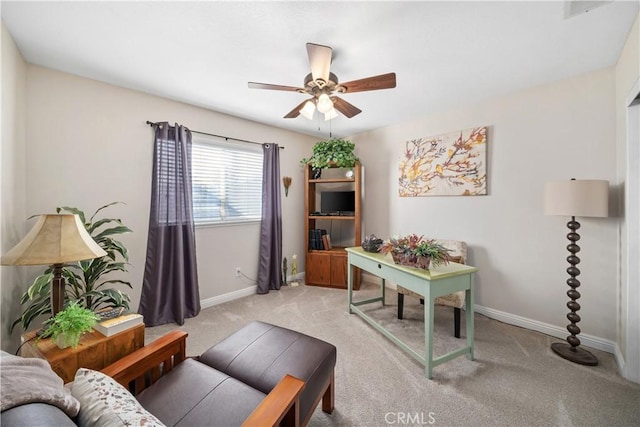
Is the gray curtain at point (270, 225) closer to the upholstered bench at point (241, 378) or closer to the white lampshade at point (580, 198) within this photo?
the upholstered bench at point (241, 378)

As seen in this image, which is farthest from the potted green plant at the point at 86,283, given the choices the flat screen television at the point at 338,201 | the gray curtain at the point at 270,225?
the flat screen television at the point at 338,201

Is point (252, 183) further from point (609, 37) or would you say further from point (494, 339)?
point (609, 37)

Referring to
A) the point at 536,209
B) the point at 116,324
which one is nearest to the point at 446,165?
the point at 536,209

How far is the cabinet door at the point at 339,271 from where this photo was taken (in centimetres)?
362

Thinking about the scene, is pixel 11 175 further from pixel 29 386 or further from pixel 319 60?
pixel 319 60

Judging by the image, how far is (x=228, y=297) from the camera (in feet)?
10.6

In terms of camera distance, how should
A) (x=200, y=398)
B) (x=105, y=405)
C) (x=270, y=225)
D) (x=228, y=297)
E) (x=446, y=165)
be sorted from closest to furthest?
1. (x=105, y=405)
2. (x=200, y=398)
3. (x=446, y=165)
4. (x=228, y=297)
5. (x=270, y=225)

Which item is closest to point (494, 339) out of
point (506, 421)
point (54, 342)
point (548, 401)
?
point (548, 401)

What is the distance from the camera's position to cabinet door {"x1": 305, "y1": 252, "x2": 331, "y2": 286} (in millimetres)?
3713

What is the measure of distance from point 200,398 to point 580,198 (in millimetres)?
2869

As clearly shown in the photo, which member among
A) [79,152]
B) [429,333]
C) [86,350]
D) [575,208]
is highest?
[79,152]

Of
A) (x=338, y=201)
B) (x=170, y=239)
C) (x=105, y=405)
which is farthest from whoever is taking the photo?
(x=338, y=201)

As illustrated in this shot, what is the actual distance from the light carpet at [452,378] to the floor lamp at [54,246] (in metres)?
1.30

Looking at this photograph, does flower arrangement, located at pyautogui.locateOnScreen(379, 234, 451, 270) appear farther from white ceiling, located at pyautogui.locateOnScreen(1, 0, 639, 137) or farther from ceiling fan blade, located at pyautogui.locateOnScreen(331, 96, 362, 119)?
white ceiling, located at pyautogui.locateOnScreen(1, 0, 639, 137)
